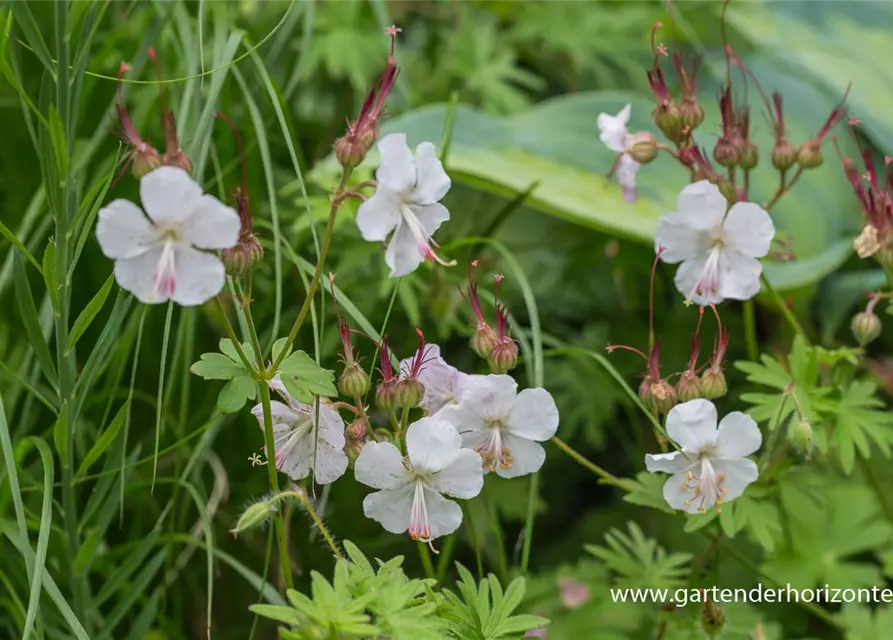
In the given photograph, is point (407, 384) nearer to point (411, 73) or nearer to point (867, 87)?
point (411, 73)

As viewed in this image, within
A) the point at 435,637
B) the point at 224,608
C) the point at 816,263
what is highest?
the point at 435,637

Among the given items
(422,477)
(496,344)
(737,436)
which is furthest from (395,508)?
(737,436)

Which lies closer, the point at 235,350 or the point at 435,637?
the point at 435,637

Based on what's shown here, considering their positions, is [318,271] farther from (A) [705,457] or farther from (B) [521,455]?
(A) [705,457]

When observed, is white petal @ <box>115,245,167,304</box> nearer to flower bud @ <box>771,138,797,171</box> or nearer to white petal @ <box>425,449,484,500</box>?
white petal @ <box>425,449,484,500</box>

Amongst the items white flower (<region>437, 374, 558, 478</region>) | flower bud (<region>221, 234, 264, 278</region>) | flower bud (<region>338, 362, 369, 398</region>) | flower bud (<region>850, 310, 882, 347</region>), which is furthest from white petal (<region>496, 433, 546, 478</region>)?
flower bud (<region>850, 310, 882, 347</region>)

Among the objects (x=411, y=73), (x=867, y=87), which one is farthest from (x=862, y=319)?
(x=411, y=73)

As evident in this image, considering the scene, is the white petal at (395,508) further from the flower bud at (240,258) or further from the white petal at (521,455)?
the flower bud at (240,258)
